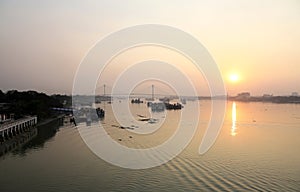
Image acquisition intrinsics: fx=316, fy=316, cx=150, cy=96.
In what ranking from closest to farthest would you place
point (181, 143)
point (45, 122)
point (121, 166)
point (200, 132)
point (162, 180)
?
1. point (162, 180)
2. point (121, 166)
3. point (181, 143)
4. point (200, 132)
5. point (45, 122)

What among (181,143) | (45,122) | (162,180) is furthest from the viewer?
(45,122)

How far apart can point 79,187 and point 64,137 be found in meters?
6.72

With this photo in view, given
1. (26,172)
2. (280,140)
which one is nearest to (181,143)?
(280,140)

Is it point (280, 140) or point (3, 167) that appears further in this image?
→ point (280, 140)

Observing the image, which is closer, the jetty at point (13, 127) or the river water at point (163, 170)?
the river water at point (163, 170)

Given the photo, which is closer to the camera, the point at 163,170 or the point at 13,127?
the point at 163,170

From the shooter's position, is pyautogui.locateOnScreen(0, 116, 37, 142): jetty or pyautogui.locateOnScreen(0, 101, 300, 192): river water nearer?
pyautogui.locateOnScreen(0, 101, 300, 192): river water

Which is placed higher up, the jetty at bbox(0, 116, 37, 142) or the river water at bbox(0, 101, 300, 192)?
the jetty at bbox(0, 116, 37, 142)

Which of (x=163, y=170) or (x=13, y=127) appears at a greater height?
(x=13, y=127)

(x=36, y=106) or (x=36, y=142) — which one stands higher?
(x=36, y=106)

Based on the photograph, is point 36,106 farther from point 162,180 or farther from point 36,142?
point 162,180

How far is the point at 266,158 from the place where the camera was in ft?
28.0

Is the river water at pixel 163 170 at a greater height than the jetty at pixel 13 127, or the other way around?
the jetty at pixel 13 127

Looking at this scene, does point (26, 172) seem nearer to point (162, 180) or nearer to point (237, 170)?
point (162, 180)
